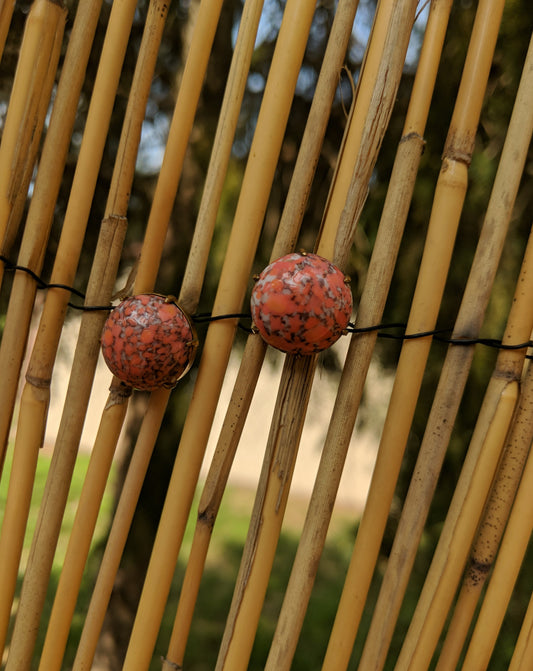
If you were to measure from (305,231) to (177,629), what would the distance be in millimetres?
463

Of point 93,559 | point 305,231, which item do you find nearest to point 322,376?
point 305,231

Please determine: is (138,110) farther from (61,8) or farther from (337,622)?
(337,622)

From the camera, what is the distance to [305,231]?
75cm

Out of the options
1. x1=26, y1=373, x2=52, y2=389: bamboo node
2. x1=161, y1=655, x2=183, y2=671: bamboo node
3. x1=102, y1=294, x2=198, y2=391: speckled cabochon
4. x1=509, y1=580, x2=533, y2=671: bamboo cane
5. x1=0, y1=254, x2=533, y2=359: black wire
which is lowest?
x1=161, y1=655, x2=183, y2=671: bamboo node

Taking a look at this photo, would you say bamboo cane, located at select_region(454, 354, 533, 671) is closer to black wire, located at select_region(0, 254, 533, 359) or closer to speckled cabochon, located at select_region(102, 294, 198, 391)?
black wire, located at select_region(0, 254, 533, 359)

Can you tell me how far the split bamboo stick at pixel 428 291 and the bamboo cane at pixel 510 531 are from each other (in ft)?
0.30

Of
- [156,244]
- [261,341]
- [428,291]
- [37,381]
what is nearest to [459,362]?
[428,291]

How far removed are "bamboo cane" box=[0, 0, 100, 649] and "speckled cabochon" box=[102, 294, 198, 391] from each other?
0.49 feet

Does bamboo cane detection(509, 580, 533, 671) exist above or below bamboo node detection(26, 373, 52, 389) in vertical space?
below

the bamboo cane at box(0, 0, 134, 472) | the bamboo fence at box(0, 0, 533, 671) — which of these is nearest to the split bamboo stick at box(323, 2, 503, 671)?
the bamboo fence at box(0, 0, 533, 671)

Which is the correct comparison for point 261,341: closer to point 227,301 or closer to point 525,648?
point 227,301

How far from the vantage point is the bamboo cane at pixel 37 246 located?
0.62 meters

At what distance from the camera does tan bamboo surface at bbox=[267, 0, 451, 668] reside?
1.77 feet

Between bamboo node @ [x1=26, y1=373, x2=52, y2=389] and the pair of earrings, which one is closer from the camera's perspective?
the pair of earrings
